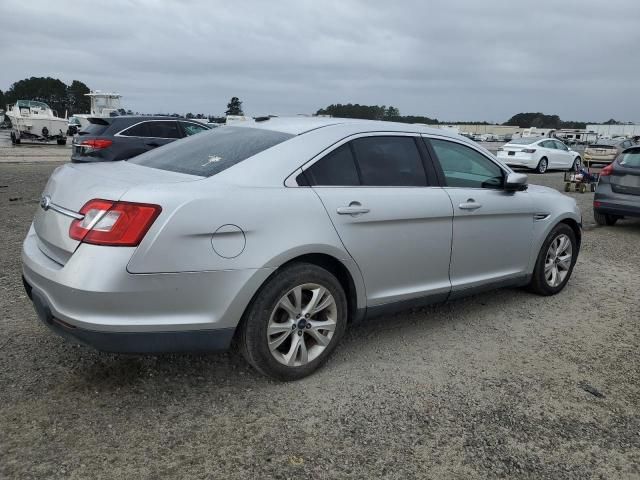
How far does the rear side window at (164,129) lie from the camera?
37.6 feet

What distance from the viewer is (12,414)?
277 cm

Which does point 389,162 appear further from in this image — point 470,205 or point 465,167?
point 465,167

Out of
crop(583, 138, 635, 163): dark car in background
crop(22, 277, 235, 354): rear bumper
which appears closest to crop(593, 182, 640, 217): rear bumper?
crop(22, 277, 235, 354): rear bumper

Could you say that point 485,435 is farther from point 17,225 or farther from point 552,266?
point 17,225

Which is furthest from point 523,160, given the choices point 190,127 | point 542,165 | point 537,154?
point 190,127

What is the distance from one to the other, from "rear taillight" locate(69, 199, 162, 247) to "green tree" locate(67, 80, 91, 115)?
104 m

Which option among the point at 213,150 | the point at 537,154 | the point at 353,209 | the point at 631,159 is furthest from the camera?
the point at 537,154

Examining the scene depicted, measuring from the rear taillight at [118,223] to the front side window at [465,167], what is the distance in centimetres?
227

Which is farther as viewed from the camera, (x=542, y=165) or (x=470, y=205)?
(x=542, y=165)

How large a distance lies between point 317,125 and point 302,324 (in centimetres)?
132

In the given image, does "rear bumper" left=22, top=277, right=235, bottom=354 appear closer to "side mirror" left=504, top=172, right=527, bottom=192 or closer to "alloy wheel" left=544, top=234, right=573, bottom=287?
"side mirror" left=504, top=172, right=527, bottom=192

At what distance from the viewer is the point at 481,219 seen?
13.6 ft

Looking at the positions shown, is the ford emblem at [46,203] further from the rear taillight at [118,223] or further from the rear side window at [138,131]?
the rear side window at [138,131]

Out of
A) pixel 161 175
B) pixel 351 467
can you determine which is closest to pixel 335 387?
pixel 351 467
